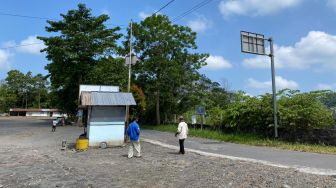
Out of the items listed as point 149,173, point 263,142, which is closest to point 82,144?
point 149,173

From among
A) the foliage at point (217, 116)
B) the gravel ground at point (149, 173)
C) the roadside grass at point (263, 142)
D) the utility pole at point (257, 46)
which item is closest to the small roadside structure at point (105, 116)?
the gravel ground at point (149, 173)

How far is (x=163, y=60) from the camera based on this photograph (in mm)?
42750

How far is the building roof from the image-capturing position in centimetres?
2128

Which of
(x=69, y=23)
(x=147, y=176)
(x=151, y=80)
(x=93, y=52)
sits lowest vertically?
(x=147, y=176)

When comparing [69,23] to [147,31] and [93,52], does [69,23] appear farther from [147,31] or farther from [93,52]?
[147,31]

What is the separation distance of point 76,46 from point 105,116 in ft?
103

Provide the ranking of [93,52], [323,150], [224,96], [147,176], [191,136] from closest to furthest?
[147,176] < [323,150] < [191,136] < [93,52] < [224,96]

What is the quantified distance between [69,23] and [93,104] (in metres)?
33.9

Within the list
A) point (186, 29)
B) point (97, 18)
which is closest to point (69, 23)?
point (97, 18)

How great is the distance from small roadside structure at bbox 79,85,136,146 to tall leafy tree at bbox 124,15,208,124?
20341mm

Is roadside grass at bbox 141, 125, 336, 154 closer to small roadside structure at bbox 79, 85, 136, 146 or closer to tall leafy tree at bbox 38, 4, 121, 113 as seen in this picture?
small roadside structure at bbox 79, 85, 136, 146

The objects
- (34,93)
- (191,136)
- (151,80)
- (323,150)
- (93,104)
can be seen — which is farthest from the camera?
(34,93)

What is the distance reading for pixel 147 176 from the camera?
1133cm

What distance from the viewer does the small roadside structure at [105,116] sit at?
21.4 metres
